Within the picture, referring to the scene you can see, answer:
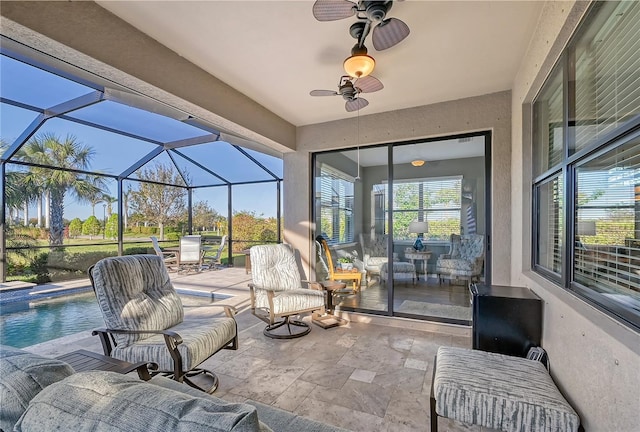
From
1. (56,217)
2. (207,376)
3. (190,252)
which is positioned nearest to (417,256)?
(207,376)

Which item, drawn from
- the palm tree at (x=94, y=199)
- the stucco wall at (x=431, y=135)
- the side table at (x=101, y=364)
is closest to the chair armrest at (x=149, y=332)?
the side table at (x=101, y=364)

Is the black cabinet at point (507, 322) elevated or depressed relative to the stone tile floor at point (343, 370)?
elevated

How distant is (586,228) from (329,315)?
10.1ft

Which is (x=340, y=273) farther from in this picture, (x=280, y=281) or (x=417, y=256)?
(x=417, y=256)

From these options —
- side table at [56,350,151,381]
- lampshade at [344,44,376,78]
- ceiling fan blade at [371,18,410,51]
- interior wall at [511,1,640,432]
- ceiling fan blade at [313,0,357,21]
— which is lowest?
side table at [56,350,151,381]

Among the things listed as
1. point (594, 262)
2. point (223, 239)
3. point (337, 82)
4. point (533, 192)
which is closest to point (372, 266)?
point (533, 192)

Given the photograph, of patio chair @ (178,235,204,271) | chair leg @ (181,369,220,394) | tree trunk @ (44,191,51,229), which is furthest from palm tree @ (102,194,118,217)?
chair leg @ (181,369,220,394)

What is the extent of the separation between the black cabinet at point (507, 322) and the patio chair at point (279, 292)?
5.76 ft

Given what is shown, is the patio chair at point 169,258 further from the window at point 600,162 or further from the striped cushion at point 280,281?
the window at point 600,162

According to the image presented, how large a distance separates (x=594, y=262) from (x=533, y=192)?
4.12ft

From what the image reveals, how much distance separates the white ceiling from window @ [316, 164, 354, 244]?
135 cm

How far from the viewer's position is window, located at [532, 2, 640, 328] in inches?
49.9

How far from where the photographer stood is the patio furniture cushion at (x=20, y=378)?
2.46ft

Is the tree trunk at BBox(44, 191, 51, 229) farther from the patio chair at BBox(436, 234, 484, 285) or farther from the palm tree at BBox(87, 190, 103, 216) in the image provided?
the patio chair at BBox(436, 234, 484, 285)
